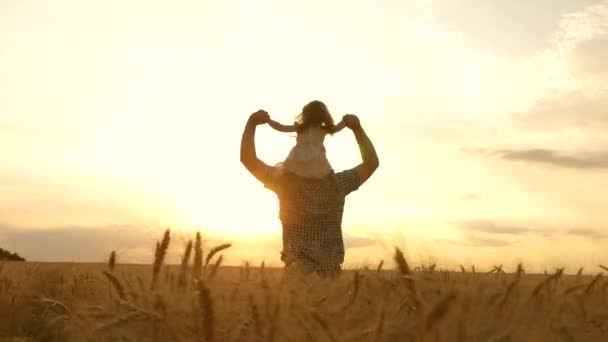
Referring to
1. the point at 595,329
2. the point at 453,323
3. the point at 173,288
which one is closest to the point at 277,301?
the point at 453,323

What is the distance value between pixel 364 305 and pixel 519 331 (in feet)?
2.17

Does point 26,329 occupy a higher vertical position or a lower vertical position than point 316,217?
lower

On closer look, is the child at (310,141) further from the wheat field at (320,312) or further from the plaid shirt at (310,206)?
the wheat field at (320,312)

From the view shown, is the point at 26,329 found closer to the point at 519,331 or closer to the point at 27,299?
the point at 27,299

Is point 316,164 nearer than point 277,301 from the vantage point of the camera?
No

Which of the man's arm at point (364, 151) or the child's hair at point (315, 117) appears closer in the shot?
the child's hair at point (315, 117)

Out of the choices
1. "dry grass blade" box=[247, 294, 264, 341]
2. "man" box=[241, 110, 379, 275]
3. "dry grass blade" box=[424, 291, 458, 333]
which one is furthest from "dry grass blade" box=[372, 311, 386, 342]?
"man" box=[241, 110, 379, 275]

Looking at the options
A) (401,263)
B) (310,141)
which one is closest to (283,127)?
(310,141)

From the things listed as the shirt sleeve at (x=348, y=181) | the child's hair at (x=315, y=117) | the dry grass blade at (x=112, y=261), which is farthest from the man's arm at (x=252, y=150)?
the dry grass blade at (x=112, y=261)

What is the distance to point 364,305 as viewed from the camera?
6.47ft

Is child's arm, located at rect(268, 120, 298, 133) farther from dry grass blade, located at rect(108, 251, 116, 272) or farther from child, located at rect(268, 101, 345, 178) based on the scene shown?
dry grass blade, located at rect(108, 251, 116, 272)

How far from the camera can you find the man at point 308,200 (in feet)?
19.9

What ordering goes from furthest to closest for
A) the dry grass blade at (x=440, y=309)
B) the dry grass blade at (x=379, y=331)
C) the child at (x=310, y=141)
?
the child at (x=310, y=141) < the dry grass blade at (x=379, y=331) < the dry grass blade at (x=440, y=309)

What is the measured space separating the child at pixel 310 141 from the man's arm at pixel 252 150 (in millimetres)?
98
